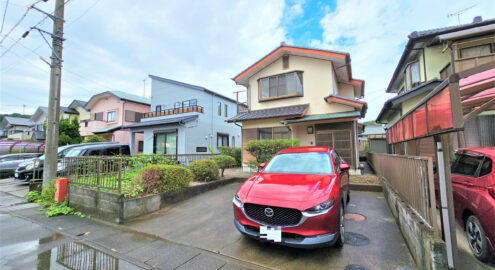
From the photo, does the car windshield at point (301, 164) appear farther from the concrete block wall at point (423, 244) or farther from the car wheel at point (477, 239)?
the car wheel at point (477, 239)

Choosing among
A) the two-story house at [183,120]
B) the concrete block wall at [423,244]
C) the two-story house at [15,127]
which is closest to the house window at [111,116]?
the two-story house at [183,120]

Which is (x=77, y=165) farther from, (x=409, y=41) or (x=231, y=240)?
(x=409, y=41)

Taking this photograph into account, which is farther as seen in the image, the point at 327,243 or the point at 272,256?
the point at 272,256

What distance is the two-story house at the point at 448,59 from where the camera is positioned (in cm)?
688

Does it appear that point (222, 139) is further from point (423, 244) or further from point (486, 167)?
point (423, 244)

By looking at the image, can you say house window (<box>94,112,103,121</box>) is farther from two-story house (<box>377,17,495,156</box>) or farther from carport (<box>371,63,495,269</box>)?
carport (<box>371,63,495,269</box>)

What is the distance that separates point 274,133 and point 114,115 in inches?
711

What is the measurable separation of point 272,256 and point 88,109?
91.5 ft

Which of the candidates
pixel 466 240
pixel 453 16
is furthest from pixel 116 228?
pixel 453 16

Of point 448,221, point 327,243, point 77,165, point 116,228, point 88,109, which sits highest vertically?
point 88,109

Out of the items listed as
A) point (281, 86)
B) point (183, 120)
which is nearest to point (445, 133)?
point (281, 86)

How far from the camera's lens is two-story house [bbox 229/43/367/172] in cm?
914

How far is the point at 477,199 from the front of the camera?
2.71 meters

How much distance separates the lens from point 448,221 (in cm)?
216
